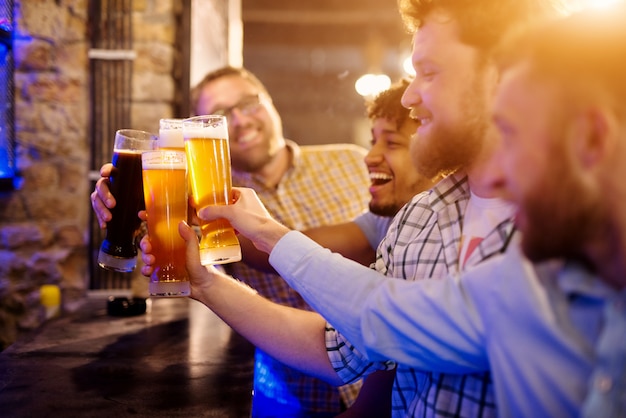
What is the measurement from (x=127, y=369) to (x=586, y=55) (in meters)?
1.30

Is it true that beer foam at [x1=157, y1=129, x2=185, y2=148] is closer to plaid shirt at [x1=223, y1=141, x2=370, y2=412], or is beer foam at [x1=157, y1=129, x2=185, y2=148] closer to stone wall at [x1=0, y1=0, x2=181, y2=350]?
plaid shirt at [x1=223, y1=141, x2=370, y2=412]

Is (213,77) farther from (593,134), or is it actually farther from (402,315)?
(593,134)

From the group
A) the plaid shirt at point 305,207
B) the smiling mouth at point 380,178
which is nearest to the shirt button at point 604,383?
the smiling mouth at point 380,178

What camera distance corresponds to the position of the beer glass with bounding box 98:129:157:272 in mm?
1546

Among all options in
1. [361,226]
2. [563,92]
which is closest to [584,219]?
[563,92]

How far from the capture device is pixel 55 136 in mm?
2869

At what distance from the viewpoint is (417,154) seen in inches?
56.6

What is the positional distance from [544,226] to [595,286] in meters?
0.11

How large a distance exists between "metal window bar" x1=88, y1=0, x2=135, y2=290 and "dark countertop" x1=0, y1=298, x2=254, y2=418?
31.8 inches

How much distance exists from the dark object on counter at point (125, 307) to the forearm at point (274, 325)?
802mm

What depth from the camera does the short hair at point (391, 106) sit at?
7.04 ft

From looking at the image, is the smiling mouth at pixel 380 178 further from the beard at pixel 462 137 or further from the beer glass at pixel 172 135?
the beer glass at pixel 172 135

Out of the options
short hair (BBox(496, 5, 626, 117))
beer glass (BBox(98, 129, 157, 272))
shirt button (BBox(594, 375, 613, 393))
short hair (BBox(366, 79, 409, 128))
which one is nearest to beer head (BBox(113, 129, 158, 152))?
beer glass (BBox(98, 129, 157, 272))

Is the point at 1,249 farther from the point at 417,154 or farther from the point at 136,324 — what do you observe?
the point at 417,154
